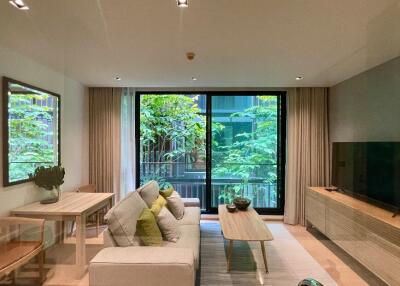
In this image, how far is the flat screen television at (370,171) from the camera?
91.1 inches

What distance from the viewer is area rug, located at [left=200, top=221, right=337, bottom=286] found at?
91.1 inches

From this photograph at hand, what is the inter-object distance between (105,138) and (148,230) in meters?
1.93

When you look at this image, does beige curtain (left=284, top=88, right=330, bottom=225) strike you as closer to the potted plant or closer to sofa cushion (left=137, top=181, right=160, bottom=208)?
sofa cushion (left=137, top=181, right=160, bottom=208)

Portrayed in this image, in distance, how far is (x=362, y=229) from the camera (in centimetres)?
242

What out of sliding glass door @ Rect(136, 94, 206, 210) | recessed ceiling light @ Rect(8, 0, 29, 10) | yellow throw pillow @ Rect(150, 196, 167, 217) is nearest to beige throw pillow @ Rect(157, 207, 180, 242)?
yellow throw pillow @ Rect(150, 196, 167, 217)

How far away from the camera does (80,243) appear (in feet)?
7.63

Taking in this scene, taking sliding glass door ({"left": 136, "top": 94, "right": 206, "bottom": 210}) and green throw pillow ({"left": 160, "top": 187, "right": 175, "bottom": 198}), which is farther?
sliding glass door ({"left": 136, "top": 94, "right": 206, "bottom": 210})

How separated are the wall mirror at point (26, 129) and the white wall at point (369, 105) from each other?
10.6ft

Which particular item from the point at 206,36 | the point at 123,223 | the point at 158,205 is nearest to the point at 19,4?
the point at 206,36

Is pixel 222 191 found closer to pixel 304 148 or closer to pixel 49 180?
pixel 304 148

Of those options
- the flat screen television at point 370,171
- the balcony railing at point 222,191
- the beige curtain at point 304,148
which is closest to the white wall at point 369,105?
the flat screen television at point 370,171

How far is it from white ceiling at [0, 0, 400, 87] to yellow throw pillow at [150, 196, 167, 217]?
1434 millimetres

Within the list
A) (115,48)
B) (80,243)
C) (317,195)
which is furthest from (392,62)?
(80,243)

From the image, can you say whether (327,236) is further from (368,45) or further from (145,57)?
(145,57)
